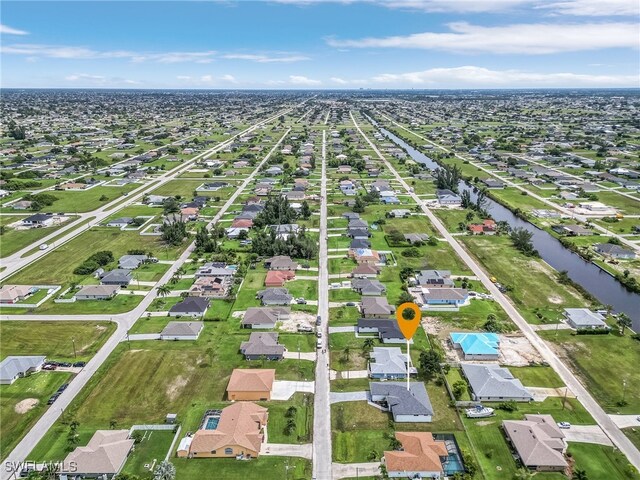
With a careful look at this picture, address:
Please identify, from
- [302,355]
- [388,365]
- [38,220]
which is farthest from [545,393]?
[38,220]

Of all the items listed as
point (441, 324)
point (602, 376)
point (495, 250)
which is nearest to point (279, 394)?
point (441, 324)

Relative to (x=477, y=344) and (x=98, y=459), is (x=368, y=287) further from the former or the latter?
(x=98, y=459)

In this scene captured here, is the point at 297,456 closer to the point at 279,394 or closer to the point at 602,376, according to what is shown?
the point at 279,394

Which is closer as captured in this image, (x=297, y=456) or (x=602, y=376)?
(x=297, y=456)

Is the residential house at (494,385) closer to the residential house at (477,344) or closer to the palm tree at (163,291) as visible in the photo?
the residential house at (477,344)

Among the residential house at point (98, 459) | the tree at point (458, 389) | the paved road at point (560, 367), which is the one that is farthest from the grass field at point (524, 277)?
Result: the residential house at point (98, 459)
